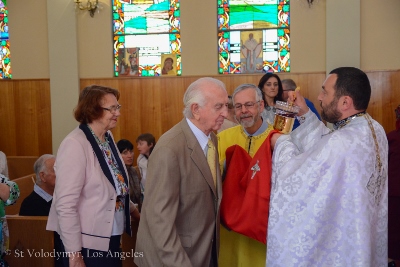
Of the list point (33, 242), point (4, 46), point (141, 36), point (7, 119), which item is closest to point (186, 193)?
point (33, 242)

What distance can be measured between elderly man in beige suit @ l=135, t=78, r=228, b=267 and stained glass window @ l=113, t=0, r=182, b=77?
7.05 meters

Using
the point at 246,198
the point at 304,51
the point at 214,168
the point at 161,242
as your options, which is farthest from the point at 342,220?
the point at 304,51

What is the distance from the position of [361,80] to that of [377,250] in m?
1.00

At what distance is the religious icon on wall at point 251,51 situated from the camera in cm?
945

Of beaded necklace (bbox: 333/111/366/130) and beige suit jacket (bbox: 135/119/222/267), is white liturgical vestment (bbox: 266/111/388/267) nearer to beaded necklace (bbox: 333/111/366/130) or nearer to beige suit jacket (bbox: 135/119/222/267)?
beaded necklace (bbox: 333/111/366/130)

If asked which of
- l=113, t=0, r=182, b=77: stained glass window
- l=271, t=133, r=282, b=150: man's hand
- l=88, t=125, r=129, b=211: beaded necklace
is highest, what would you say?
l=113, t=0, r=182, b=77: stained glass window

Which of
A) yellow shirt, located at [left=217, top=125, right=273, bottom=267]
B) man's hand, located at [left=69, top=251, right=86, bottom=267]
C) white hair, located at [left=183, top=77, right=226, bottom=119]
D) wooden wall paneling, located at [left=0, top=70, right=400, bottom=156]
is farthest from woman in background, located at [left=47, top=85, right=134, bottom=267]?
wooden wall paneling, located at [left=0, top=70, right=400, bottom=156]

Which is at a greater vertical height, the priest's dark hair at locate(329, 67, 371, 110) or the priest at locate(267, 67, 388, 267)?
the priest's dark hair at locate(329, 67, 371, 110)

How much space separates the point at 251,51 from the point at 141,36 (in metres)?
2.19

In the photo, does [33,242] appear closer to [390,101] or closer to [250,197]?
[250,197]

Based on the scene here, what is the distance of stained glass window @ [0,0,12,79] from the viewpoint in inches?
404

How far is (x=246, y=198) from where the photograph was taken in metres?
3.02

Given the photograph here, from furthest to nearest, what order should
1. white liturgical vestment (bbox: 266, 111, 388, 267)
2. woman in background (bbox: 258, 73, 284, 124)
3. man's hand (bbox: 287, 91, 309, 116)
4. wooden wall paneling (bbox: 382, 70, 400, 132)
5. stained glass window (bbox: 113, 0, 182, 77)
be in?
stained glass window (bbox: 113, 0, 182, 77)
wooden wall paneling (bbox: 382, 70, 400, 132)
woman in background (bbox: 258, 73, 284, 124)
man's hand (bbox: 287, 91, 309, 116)
white liturgical vestment (bbox: 266, 111, 388, 267)

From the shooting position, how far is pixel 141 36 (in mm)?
9938
